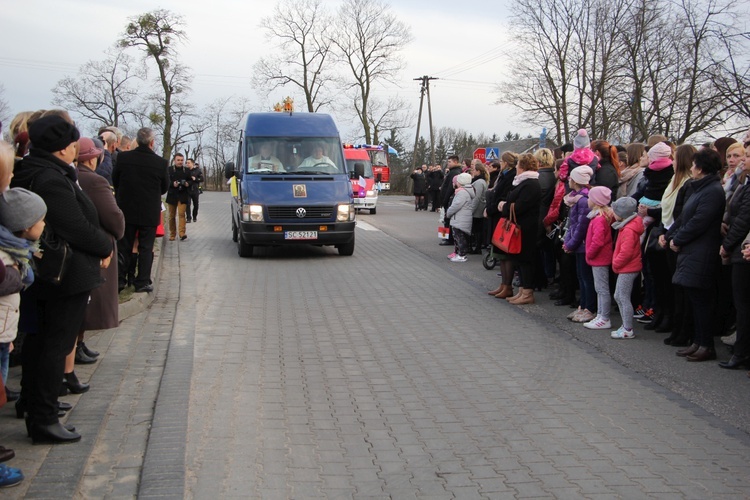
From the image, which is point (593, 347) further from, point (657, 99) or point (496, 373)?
point (657, 99)

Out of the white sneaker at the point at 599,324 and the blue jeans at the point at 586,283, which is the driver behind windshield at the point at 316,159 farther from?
the white sneaker at the point at 599,324

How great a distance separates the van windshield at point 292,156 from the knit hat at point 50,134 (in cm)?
1051

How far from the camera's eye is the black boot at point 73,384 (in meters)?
6.10

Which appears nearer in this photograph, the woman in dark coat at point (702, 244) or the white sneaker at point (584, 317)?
the woman in dark coat at point (702, 244)

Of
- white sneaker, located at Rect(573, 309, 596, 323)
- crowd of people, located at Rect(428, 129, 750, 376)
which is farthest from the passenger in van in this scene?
white sneaker, located at Rect(573, 309, 596, 323)

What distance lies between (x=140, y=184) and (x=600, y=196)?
18.2ft

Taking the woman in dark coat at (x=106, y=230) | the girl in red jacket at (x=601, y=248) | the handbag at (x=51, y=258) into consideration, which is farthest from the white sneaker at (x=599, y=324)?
the handbag at (x=51, y=258)

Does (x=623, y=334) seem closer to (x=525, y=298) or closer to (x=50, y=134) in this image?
(x=525, y=298)

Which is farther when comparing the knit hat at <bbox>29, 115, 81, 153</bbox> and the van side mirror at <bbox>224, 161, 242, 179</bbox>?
the van side mirror at <bbox>224, 161, 242, 179</bbox>

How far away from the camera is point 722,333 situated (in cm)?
863

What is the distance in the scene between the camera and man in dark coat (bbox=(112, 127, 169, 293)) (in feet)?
32.9

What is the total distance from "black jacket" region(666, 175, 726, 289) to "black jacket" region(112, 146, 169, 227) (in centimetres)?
617

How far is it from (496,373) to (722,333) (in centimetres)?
307

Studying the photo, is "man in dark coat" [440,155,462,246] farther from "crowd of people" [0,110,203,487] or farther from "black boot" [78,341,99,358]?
"crowd of people" [0,110,203,487]
